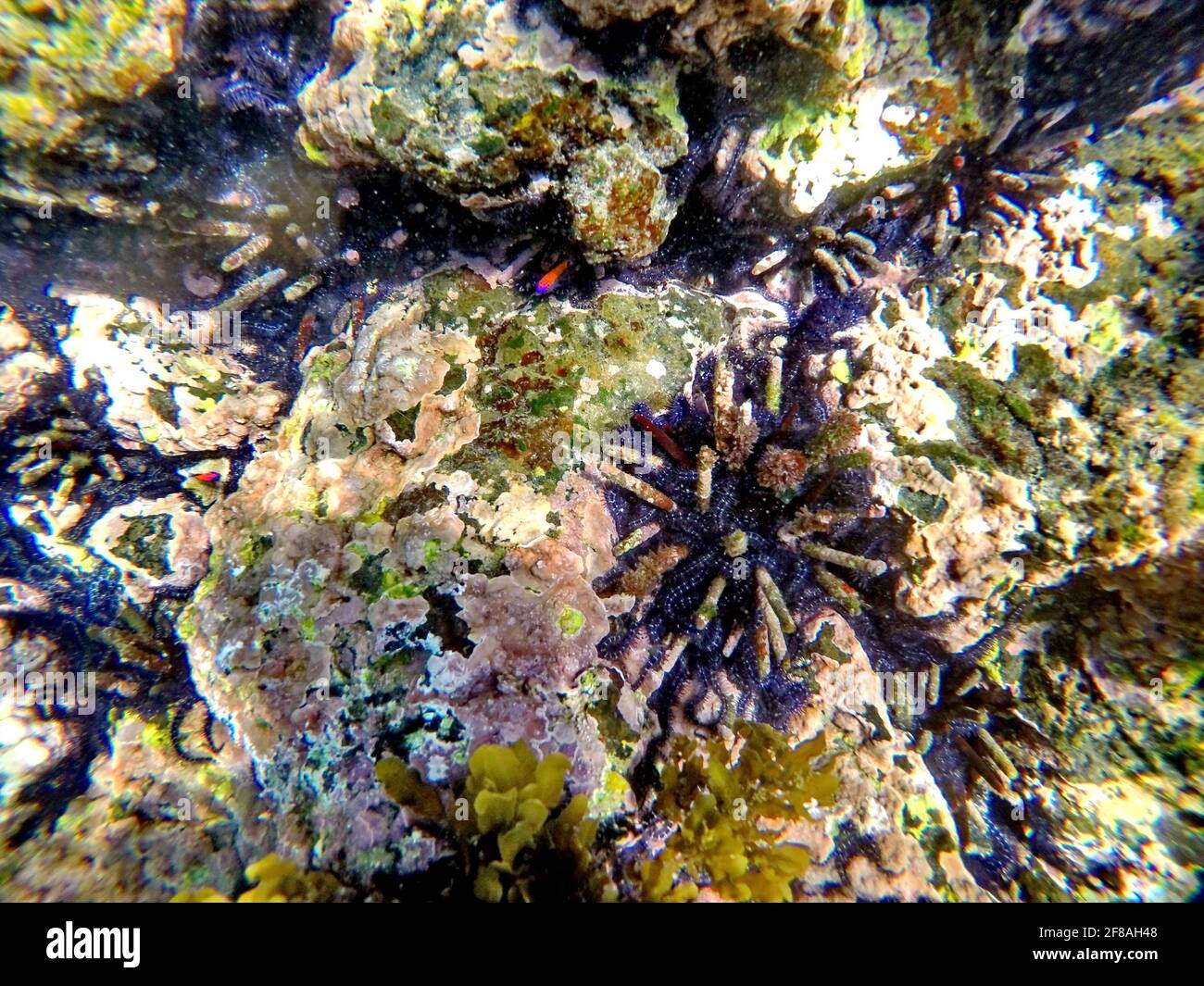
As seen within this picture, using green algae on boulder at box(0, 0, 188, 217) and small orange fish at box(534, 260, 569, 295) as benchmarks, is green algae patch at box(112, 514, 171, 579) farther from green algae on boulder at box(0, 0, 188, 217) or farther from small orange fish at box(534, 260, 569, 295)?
small orange fish at box(534, 260, 569, 295)

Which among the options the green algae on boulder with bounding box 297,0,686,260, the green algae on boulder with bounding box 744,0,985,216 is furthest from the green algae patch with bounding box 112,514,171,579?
the green algae on boulder with bounding box 744,0,985,216

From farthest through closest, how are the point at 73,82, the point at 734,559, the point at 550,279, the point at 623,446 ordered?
the point at 550,279
the point at 623,446
the point at 734,559
the point at 73,82

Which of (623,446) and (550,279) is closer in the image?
(623,446)

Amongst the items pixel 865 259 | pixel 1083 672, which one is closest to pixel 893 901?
pixel 1083 672

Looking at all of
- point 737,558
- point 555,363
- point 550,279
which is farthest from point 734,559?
point 550,279

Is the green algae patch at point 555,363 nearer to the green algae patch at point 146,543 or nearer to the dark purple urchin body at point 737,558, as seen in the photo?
the dark purple urchin body at point 737,558

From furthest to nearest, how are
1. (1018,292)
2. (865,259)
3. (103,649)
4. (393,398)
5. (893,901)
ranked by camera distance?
1. (103,649)
2. (865,259)
3. (1018,292)
4. (393,398)
5. (893,901)

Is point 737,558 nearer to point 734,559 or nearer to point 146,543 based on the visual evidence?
point 734,559
